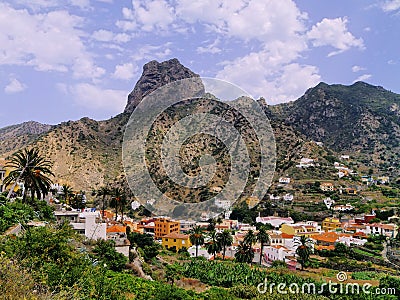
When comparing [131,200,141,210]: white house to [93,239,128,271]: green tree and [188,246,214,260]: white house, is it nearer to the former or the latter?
[188,246,214,260]: white house

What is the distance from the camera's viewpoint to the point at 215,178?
209 ft

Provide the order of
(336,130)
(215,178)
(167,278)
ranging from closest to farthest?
Answer: (167,278) → (215,178) → (336,130)

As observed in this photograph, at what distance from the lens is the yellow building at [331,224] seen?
157ft

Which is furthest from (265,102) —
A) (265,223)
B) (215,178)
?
(265,223)

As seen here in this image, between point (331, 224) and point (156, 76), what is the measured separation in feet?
255

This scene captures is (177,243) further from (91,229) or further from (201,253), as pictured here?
(91,229)

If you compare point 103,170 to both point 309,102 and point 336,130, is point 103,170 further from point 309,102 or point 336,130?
point 309,102

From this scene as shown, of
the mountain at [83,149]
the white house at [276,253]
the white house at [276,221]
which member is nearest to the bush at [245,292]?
the white house at [276,253]

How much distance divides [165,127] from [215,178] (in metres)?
18.5

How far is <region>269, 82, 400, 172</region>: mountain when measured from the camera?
313 feet

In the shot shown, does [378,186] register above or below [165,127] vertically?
below

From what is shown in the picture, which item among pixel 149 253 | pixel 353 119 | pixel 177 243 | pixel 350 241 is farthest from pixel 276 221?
pixel 353 119

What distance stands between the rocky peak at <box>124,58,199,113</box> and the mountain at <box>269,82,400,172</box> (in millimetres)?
34695

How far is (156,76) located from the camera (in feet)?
370
